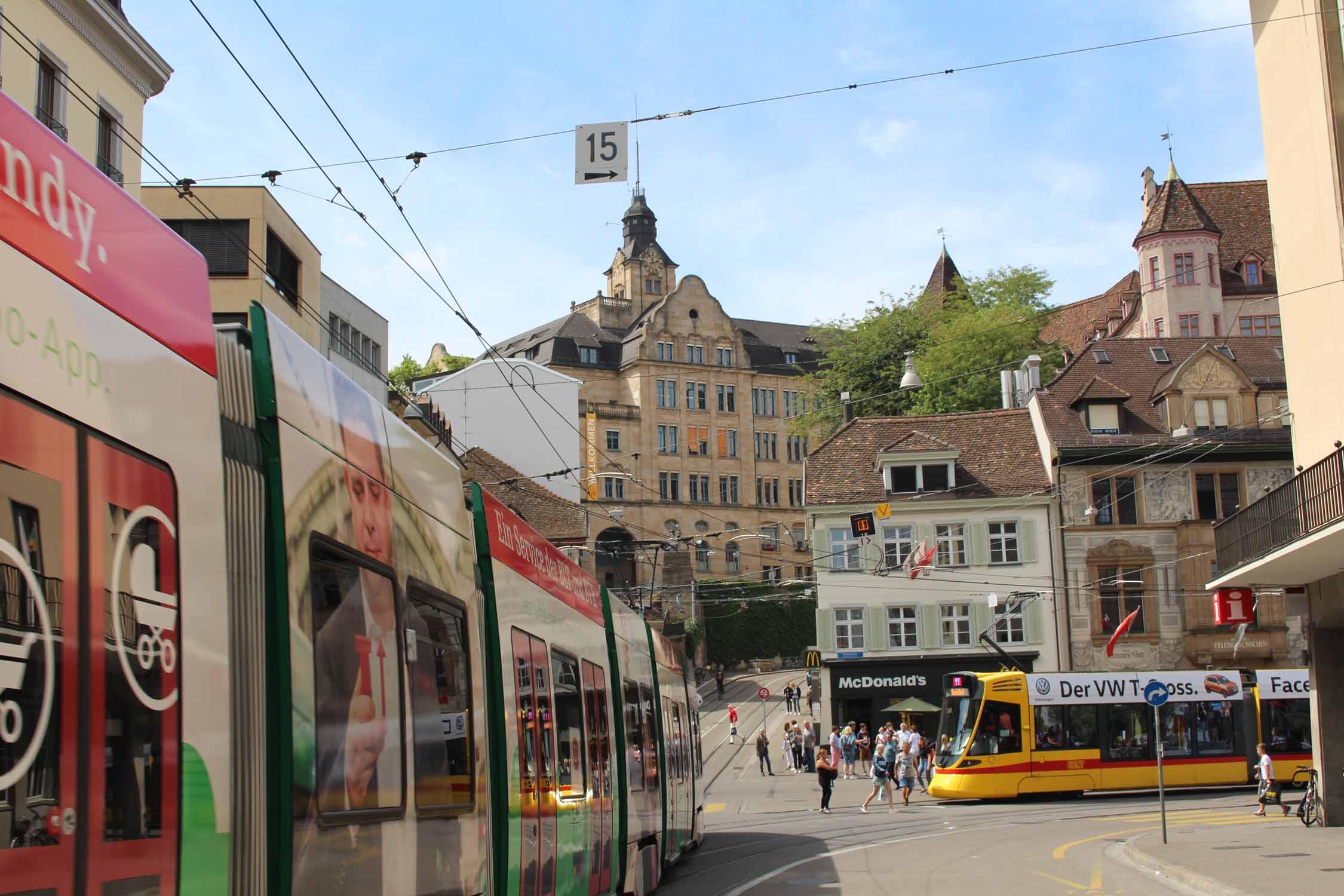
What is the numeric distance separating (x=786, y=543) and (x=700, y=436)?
10.2 meters

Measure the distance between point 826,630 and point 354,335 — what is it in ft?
60.8

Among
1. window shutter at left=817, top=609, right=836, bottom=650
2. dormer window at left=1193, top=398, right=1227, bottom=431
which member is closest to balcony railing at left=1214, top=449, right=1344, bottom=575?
window shutter at left=817, top=609, right=836, bottom=650

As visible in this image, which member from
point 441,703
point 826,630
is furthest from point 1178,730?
point 441,703

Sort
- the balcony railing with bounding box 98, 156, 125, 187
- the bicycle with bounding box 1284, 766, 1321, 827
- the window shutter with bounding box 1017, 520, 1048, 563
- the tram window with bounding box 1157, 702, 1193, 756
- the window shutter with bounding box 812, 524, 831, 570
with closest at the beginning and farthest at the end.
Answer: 1. the bicycle with bounding box 1284, 766, 1321, 827
2. the balcony railing with bounding box 98, 156, 125, 187
3. the tram window with bounding box 1157, 702, 1193, 756
4. the window shutter with bounding box 1017, 520, 1048, 563
5. the window shutter with bounding box 812, 524, 831, 570

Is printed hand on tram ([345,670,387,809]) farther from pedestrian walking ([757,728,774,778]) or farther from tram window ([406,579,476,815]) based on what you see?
pedestrian walking ([757,728,774,778])

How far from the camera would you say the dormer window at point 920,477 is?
5081 centimetres

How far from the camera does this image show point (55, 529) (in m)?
3.34

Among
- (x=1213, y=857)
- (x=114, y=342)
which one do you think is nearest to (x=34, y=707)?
(x=114, y=342)

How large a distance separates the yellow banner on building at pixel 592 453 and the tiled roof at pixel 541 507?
20.2 m

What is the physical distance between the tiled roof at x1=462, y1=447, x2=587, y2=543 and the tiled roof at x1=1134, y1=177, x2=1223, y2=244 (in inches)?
1602

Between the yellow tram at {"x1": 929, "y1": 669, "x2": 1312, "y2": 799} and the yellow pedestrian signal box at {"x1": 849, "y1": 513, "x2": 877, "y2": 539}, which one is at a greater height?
the yellow pedestrian signal box at {"x1": 849, "y1": 513, "x2": 877, "y2": 539}

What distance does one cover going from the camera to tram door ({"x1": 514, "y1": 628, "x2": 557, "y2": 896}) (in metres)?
8.98

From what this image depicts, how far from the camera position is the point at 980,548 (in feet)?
163

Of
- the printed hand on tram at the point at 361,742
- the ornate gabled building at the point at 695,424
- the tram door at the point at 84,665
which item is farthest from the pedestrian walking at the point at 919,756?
the ornate gabled building at the point at 695,424
